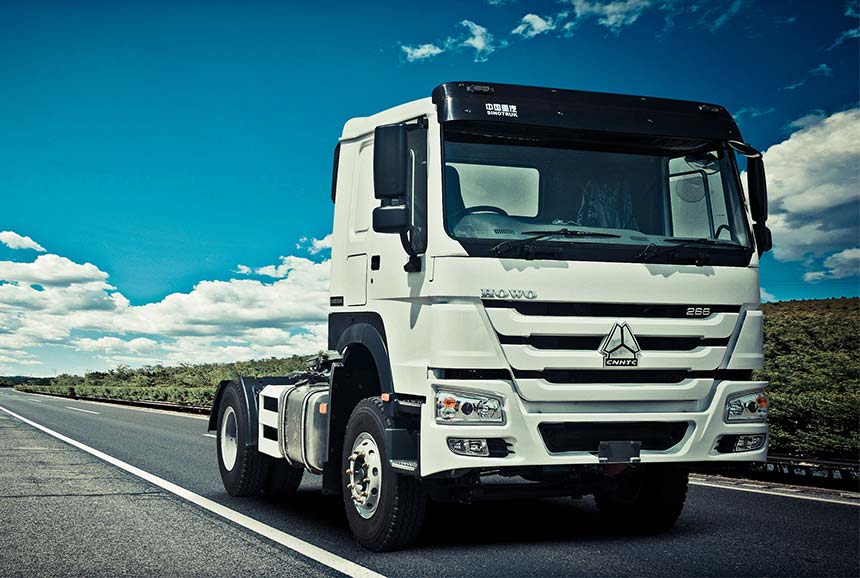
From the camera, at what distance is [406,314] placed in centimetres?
638

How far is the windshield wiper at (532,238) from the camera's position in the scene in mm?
6008

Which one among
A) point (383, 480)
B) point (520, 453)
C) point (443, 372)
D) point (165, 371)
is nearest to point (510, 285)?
point (443, 372)

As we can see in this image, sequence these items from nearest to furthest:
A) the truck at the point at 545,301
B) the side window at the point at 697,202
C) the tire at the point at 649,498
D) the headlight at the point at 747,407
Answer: the truck at the point at 545,301 < the headlight at the point at 747,407 < the side window at the point at 697,202 < the tire at the point at 649,498

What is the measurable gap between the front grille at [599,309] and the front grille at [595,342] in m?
0.15

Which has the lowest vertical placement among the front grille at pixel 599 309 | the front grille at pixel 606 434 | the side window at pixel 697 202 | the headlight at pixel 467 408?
the front grille at pixel 606 434

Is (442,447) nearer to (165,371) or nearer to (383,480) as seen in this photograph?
(383,480)

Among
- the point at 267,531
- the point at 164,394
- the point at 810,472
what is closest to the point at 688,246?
the point at 267,531

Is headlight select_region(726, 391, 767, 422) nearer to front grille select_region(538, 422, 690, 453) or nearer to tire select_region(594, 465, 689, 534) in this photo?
front grille select_region(538, 422, 690, 453)

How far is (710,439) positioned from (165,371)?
91983 mm

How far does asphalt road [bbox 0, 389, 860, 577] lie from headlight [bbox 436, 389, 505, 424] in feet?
3.08

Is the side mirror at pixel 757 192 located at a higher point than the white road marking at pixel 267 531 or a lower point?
higher

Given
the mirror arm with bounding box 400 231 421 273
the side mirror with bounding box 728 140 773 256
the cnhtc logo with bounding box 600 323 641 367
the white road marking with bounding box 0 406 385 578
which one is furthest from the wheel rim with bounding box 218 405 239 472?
the side mirror with bounding box 728 140 773 256

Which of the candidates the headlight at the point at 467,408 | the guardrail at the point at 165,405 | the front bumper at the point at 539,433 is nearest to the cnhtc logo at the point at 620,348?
the front bumper at the point at 539,433

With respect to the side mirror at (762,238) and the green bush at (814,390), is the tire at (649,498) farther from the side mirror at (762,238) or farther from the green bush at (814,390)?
the side mirror at (762,238)
